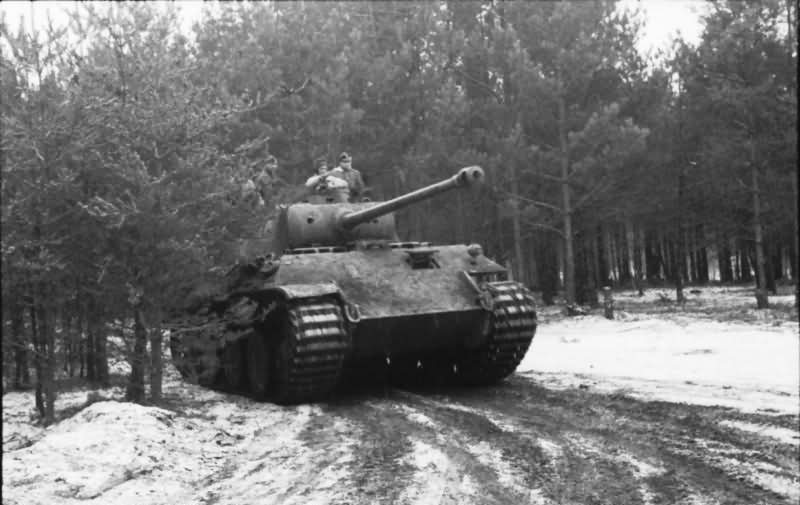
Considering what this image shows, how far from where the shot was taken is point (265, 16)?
2056 cm

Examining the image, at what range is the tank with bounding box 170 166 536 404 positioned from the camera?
28.6ft

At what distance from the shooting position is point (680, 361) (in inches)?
448

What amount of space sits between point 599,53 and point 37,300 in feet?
49.8

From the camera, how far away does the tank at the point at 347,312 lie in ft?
28.6

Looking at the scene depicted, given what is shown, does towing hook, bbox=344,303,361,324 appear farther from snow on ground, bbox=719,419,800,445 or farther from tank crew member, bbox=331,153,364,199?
snow on ground, bbox=719,419,800,445

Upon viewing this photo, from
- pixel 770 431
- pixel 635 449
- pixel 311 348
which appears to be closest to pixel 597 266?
pixel 311 348

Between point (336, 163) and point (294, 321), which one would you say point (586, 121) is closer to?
point (336, 163)

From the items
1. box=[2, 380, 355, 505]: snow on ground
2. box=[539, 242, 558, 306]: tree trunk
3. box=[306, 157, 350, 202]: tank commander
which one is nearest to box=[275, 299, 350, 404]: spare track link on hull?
box=[2, 380, 355, 505]: snow on ground

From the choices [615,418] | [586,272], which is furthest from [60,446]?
[586,272]

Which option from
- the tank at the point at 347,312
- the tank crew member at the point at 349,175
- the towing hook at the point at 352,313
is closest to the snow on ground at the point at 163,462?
the tank at the point at 347,312

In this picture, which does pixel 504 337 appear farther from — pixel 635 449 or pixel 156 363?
pixel 156 363

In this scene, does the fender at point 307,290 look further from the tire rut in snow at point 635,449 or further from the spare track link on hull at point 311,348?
the tire rut in snow at point 635,449

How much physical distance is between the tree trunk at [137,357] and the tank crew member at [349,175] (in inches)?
168

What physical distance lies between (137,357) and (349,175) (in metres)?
4.72
